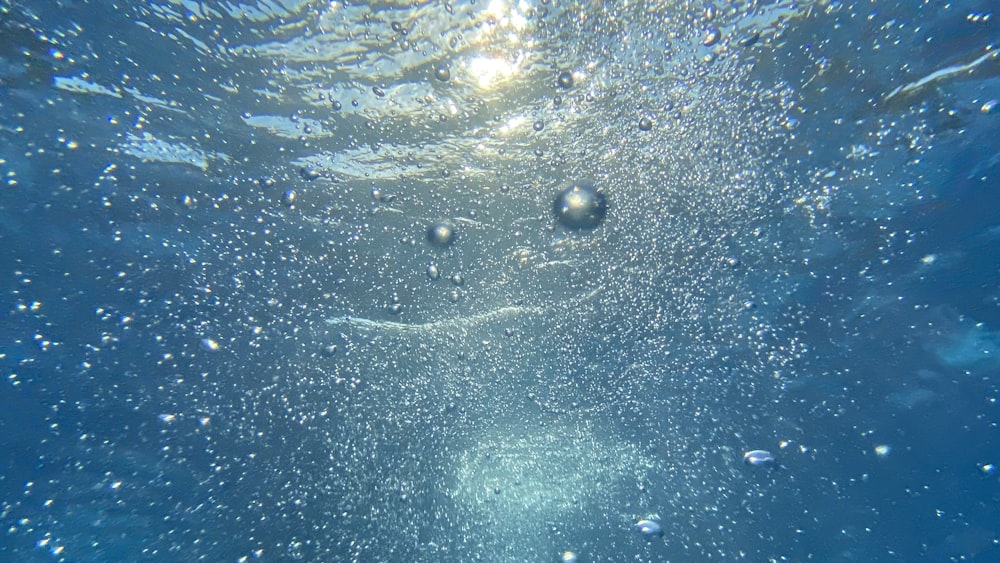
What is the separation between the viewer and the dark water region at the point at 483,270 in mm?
6824

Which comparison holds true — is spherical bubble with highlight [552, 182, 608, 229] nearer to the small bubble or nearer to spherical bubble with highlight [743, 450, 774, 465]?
the small bubble

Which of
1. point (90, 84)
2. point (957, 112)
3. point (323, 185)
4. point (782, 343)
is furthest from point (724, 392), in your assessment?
point (90, 84)

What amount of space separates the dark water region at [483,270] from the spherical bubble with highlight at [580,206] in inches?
2.6

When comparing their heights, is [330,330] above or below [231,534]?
above

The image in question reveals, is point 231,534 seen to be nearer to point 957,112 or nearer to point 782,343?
point 782,343

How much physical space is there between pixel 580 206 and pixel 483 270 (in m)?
2.40

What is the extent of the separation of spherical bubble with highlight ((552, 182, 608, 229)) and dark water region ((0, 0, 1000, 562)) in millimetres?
67

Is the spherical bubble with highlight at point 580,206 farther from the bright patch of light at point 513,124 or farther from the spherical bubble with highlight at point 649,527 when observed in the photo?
the spherical bubble with highlight at point 649,527

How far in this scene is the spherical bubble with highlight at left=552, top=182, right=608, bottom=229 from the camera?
8.71m

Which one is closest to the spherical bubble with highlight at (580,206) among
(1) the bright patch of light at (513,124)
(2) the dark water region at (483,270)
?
(2) the dark water region at (483,270)

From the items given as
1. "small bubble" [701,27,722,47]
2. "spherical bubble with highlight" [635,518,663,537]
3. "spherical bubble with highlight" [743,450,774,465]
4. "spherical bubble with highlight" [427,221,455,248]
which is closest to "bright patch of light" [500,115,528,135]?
"spherical bubble with highlight" [427,221,455,248]

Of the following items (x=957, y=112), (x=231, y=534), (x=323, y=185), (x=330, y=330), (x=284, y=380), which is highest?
(x=957, y=112)

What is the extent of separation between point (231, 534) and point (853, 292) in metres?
16.7

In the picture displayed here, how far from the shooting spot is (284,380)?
10.9 meters
